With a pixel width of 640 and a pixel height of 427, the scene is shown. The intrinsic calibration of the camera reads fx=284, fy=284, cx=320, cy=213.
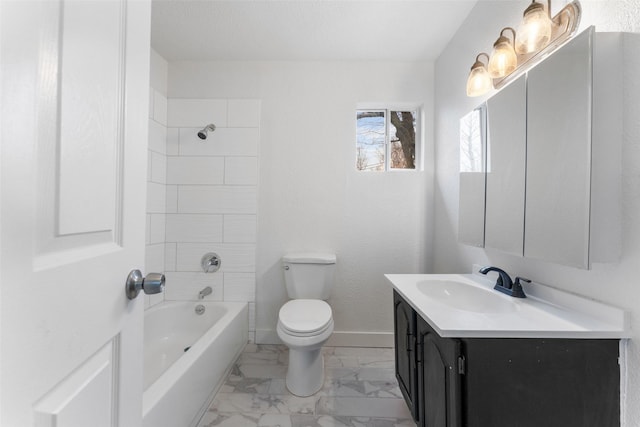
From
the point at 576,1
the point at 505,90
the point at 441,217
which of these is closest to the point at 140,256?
the point at 505,90

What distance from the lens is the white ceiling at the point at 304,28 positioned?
170 cm

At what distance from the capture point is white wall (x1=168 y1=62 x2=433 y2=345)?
228cm

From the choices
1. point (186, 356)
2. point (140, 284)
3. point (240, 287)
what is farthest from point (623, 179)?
point (240, 287)

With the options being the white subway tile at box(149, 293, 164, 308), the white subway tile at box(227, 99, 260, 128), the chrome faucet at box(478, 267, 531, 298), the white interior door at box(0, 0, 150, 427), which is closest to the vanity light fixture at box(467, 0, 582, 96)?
the chrome faucet at box(478, 267, 531, 298)

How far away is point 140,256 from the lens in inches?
26.9

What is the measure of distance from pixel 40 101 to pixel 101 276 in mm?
307

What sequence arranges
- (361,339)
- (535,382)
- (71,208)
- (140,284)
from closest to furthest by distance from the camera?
(71,208) → (140,284) → (535,382) → (361,339)

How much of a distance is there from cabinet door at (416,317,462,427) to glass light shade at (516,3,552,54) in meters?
1.14

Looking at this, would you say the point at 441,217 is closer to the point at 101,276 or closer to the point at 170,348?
the point at 101,276

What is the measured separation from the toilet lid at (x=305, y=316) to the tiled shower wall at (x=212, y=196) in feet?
1.98

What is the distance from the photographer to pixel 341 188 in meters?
2.29

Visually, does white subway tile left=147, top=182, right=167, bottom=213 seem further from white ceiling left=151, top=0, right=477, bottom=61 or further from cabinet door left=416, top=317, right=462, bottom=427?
cabinet door left=416, top=317, right=462, bottom=427

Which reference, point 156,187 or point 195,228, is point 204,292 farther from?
point 156,187

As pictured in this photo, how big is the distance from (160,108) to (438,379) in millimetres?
2495
